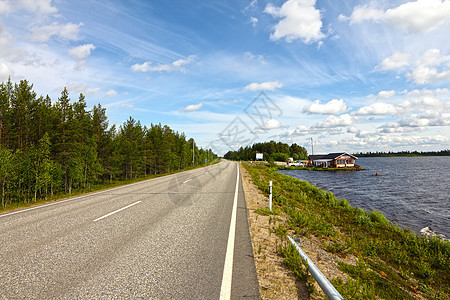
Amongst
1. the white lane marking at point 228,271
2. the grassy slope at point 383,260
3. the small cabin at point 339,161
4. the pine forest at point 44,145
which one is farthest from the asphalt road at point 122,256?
the small cabin at point 339,161

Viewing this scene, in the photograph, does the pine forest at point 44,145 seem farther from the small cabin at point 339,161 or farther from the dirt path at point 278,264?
the small cabin at point 339,161

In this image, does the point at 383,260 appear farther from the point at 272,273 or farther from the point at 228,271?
the point at 228,271

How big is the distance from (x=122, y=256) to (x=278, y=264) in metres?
2.96

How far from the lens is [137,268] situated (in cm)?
370

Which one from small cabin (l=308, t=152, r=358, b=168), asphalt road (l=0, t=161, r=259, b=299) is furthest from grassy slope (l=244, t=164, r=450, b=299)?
small cabin (l=308, t=152, r=358, b=168)

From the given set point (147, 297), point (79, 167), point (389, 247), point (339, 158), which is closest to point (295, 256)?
point (147, 297)

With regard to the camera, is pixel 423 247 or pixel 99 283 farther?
pixel 423 247

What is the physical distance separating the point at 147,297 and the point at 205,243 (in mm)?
2105

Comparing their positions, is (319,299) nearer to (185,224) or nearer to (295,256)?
(295,256)

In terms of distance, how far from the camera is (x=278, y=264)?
411 centimetres

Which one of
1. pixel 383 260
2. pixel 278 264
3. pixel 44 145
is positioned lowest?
pixel 383 260

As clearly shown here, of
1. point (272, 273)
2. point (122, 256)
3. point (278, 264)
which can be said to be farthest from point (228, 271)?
point (122, 256)

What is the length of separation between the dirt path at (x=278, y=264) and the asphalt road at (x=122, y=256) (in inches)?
7.8

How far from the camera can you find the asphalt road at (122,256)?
3.09 metres
